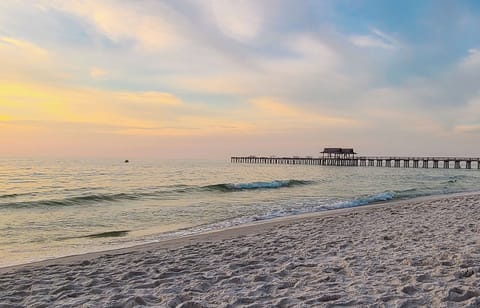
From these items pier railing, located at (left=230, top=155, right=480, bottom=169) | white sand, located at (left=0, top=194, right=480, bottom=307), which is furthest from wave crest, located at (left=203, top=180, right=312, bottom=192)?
pier railing, located at (left=230, top=155, right=480, bottom=169)

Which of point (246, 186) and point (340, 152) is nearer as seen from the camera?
point (246, 186)

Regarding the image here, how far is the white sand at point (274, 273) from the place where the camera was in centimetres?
384

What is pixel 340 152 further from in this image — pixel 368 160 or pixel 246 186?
pixel 246 186

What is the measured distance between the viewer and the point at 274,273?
15.7 ft

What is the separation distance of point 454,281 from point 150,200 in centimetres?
1542

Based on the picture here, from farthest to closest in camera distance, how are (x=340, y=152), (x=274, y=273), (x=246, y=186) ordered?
1. (x=340, y=152)
2. (x=246, y=186)
3. (x=274, y=273)

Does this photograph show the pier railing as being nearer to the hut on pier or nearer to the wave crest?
the hut on pier

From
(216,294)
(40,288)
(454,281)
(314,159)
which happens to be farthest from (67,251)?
(314,159)

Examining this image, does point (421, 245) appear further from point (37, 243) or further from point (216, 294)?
point (37, 243)

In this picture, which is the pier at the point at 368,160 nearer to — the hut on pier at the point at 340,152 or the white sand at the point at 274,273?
the hut on pier at the point at 340,152

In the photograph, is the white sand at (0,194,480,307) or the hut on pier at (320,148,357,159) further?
the hut on pier at (320,148,357,159)

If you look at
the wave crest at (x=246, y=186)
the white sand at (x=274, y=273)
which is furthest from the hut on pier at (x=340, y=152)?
the white sand at (x=274, y=273)

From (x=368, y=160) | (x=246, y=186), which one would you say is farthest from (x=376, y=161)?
(x=246, y=186)

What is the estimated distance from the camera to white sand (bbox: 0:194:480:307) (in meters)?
3.84
